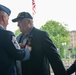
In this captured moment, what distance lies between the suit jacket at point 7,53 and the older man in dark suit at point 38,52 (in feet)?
1.05

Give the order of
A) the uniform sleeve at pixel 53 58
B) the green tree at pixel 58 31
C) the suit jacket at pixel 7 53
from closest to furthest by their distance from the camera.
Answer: the suit jacket at pixel 7 53 → the uniform sleeve at pixel 53 58 → the green tree at pixel 58 31

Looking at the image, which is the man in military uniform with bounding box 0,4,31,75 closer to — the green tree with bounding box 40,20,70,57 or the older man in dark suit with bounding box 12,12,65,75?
the older man in dark suit with bounding box 12,12,65,75

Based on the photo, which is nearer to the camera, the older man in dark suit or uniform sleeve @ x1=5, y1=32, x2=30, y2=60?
uniform sleeve @ x1=5, y1=32, x2=30, y2=60

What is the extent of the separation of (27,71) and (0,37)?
0.44 meters

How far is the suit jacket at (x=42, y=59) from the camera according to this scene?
2264 mm

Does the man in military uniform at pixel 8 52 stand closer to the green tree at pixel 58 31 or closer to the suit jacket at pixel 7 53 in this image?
the suit jacket at pixel 7 53

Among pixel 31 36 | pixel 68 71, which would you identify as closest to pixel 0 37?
pixel 31 36

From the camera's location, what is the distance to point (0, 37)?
6.48ft

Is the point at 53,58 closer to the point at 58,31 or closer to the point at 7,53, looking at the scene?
the point at 7,53

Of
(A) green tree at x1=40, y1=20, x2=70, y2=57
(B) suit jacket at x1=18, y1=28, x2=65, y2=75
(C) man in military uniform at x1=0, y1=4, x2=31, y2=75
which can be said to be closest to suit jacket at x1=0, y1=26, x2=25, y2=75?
(C) man in military uniform at x1=0, y1=4, x2=31, y2=75

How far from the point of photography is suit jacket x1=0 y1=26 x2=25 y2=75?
1947 millimetres

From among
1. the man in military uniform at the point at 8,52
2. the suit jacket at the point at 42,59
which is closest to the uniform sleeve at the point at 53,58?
the suit jacket at the point at 42,59

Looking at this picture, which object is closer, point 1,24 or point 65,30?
point 1,24

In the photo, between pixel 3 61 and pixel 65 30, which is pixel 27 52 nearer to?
pixel 3 61
